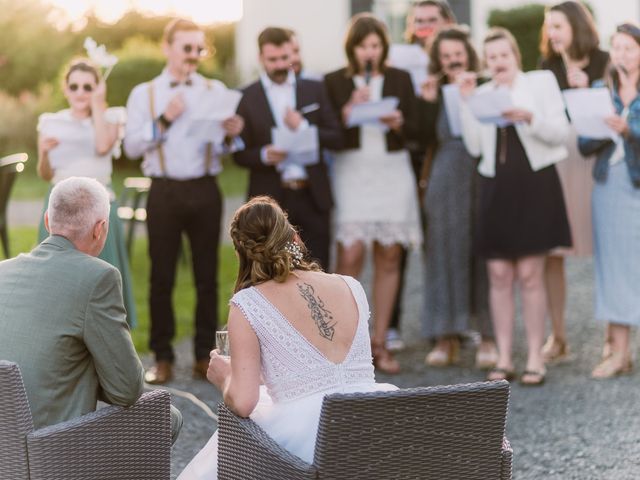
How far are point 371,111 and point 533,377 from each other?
186cm

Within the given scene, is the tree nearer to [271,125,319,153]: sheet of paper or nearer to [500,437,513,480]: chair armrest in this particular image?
[271,125,319,153]: sheet of paper

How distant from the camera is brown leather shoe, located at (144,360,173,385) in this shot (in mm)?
7199

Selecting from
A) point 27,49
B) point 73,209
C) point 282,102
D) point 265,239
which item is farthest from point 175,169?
point 27,49

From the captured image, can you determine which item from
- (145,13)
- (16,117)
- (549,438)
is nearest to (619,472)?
(549,438)

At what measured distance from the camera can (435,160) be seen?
25.5 feet

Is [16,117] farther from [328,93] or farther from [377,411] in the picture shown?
[377,411]

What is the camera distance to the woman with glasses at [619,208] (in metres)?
7.09

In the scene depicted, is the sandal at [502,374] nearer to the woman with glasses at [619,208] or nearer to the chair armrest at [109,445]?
the woman with glasses at [619,208]

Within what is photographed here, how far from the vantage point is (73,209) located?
411 centimetres

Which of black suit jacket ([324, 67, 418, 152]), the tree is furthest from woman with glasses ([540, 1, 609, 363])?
the tree

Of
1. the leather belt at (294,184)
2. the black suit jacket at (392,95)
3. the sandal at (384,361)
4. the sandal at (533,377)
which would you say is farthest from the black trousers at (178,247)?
the sandal at (533,377)

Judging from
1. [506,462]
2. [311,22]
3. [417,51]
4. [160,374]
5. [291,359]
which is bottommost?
[160,374]

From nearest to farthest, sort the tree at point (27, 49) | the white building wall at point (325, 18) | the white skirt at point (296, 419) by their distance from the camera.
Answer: the white skirt at point (296, 419) → the white building wall at point (325, 18) → the tree at point (27, 49)

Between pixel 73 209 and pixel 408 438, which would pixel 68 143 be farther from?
pixel 408 438
